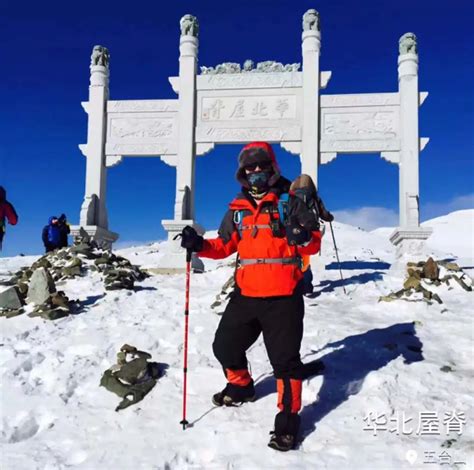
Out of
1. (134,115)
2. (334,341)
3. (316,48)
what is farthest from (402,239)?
(134,115)

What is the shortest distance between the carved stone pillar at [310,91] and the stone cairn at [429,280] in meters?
4.66

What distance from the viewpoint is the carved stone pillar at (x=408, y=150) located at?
11.7m

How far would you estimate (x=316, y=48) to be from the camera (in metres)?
12.6

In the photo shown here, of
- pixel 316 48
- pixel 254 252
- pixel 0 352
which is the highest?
pixel 316 48

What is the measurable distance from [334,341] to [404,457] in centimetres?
245

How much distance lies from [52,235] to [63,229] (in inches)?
13.9

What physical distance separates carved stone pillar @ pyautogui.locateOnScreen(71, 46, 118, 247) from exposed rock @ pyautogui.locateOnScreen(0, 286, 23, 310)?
19.9 feet

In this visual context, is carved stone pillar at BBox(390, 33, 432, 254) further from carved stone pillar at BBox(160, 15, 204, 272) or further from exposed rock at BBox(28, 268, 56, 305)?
exposed rock at BBox(28, 268, 56, 305)

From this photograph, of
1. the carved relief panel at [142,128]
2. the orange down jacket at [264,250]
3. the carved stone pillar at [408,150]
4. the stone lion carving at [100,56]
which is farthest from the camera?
the stone lion carving at [100,56]

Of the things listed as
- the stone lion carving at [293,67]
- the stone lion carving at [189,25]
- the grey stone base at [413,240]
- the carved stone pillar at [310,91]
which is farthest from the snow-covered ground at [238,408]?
the stone lion carving at [189,25]

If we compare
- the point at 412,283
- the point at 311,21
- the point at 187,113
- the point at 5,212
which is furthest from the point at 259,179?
the point at 311,21

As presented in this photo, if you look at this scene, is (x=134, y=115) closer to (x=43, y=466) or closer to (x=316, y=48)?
(x=316, y=48)

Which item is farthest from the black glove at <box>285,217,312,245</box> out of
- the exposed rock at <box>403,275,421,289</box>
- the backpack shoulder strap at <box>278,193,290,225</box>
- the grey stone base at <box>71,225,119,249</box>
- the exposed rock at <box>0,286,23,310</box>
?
the grey stone base at <box>71,225,119,249</box>

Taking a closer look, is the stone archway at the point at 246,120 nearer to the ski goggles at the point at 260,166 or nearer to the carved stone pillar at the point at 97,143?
the carved stone pillar at the point at 97,143
